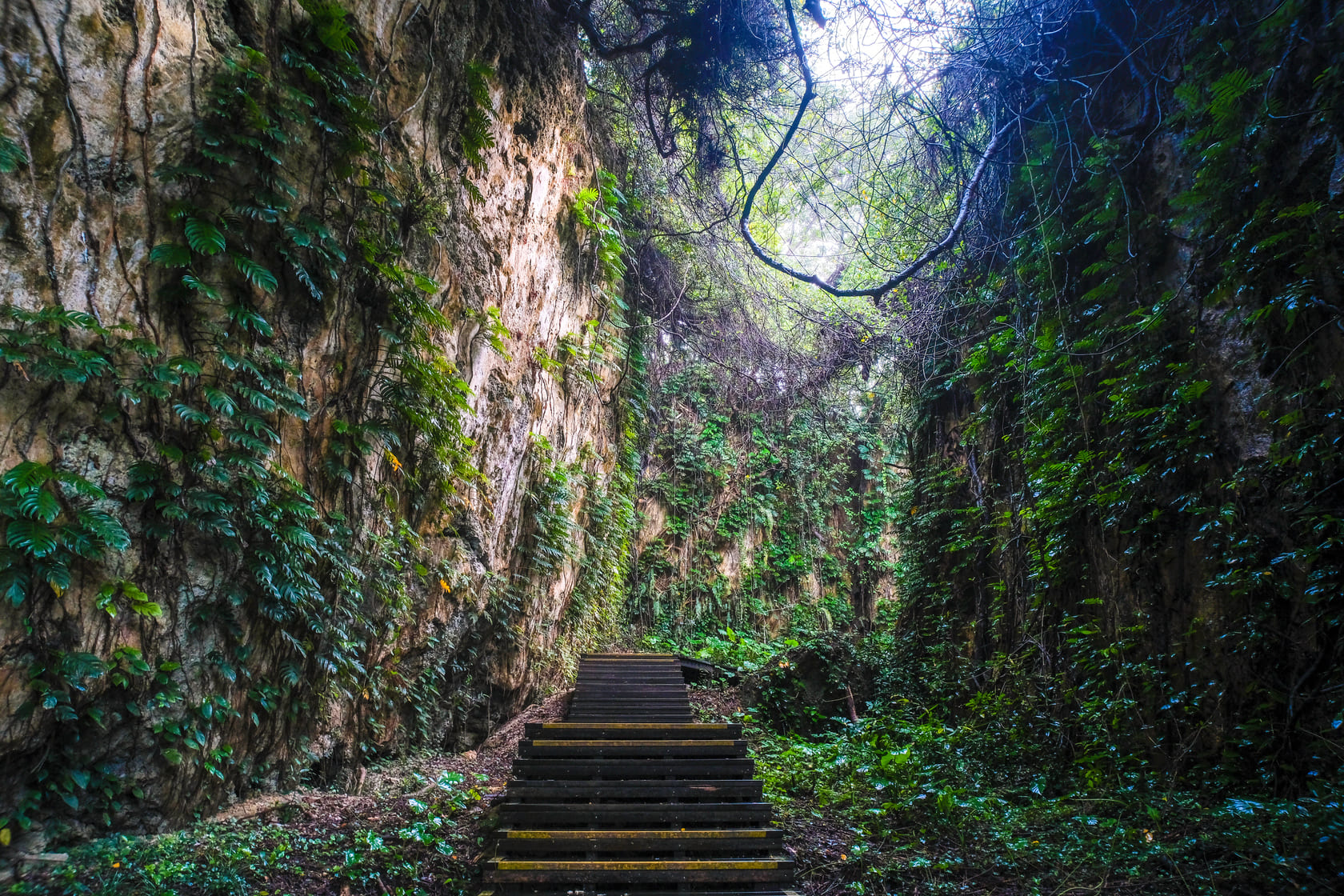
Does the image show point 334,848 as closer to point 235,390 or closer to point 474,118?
point 235,390

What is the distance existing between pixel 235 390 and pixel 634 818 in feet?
12.1

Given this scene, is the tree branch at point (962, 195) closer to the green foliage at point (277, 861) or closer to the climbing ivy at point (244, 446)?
the climbing ivy at point (244, 446)

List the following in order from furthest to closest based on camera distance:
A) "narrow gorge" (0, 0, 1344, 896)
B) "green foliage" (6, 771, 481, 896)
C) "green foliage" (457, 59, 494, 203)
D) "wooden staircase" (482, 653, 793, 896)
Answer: "green foliage" (457, 59, 494, 203) < "wooden staircase" (482, 653, 793, 896) < "narrow gorge" (0, 0, 1344, 896) < "green foliage" (6, 771, 481, 896)

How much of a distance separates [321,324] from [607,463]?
6.58 meters

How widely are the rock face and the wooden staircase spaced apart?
152cm

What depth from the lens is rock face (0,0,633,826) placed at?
9.43 ft

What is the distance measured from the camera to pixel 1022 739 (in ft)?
17.5

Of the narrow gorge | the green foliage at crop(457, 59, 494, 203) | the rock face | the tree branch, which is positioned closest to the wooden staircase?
the narrow gorge

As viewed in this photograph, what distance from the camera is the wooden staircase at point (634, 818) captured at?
3578 millimetres

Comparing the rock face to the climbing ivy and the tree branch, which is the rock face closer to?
the climbing ivy

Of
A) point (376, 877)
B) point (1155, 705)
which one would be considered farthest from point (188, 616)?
point (1155, 705)

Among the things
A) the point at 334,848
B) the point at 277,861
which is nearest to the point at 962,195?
the point at 334,848

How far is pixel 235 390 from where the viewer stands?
3.60 meters

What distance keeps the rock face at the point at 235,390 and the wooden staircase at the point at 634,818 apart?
152 cm
